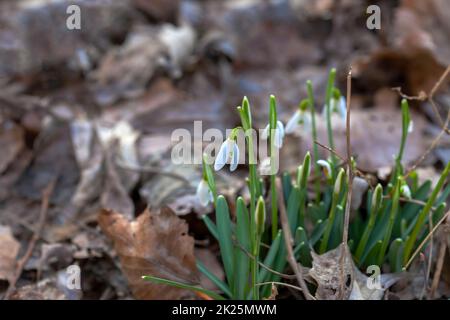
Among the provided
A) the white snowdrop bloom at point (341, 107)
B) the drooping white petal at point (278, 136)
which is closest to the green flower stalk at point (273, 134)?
the drooping white petal at point (278, 136)

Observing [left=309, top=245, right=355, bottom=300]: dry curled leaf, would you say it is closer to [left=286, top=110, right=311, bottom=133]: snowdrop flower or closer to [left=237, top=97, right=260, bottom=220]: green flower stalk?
[left=237, top=97, right=260, bottom=220]: green flower stalk

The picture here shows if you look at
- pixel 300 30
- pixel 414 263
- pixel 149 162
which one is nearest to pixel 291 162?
pixel 149 162

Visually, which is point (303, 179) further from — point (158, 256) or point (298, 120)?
point (158, 256)

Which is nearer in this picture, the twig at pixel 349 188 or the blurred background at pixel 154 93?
the twig at pixel 349 188

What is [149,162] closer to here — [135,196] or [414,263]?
[135,196]

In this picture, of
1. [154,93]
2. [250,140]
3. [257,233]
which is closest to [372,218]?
[257,233]

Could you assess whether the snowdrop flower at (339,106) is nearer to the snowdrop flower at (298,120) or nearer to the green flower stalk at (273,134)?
the snowdrop flower at (298,120)
